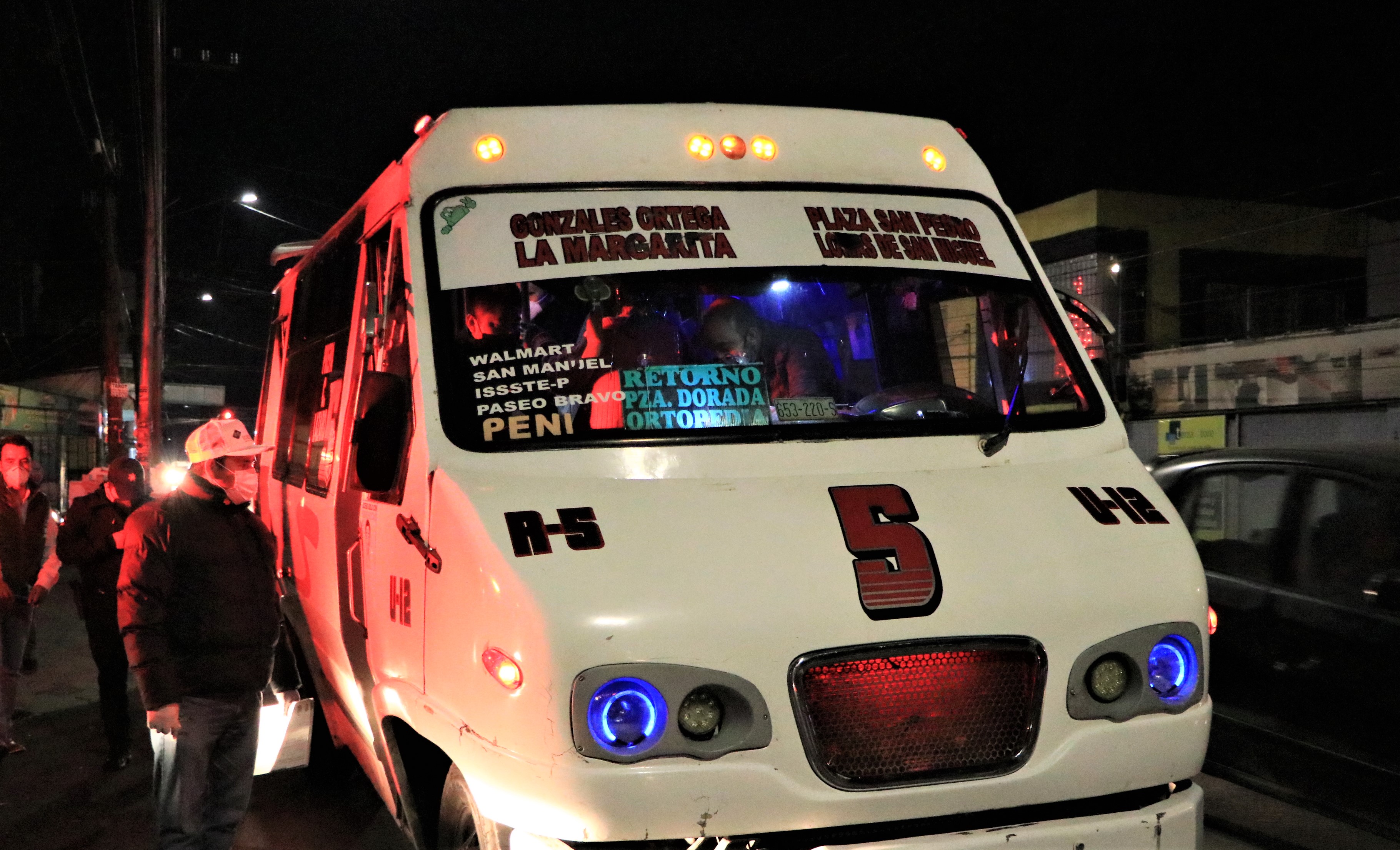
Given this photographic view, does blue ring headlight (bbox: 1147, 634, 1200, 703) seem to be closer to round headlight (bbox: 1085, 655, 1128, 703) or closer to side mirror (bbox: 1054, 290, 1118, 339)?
round headlight (bbox: 1085, 655, 1128, 703)

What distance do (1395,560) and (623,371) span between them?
3081 mm

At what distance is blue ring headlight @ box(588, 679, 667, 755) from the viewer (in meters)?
3.00

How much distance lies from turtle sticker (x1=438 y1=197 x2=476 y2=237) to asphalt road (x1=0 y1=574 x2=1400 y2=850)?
3.12m

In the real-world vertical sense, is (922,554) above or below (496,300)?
below

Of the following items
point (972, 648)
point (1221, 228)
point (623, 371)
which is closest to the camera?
point (972, 648)

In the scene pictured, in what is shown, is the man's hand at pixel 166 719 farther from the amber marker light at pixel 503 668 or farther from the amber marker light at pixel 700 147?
the amber marker light at pixel 700 147

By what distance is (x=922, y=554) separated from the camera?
3.31 meters

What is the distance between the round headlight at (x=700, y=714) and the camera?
9.98 feet

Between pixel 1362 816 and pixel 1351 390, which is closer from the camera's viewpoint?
pixel 1362 816

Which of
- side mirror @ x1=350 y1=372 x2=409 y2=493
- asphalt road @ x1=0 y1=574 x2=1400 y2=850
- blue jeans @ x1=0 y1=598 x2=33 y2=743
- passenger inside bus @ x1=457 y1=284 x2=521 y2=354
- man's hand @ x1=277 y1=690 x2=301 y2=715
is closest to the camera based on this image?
side mirror @ x1=350 y1=372 x2=409 y2=493

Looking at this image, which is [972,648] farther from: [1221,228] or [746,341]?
[1221,228]

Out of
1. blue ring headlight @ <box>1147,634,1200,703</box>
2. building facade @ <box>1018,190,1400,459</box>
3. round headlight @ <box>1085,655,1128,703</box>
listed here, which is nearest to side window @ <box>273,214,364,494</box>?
round headlight @ <box>1085,655,1128,703</box>

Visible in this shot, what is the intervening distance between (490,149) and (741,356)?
113cm

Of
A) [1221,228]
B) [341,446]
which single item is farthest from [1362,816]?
[1221,228]
